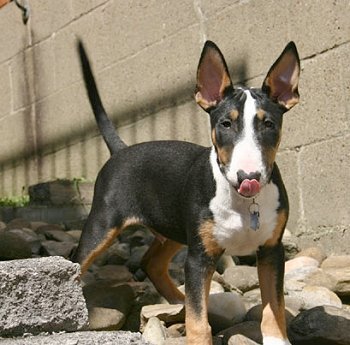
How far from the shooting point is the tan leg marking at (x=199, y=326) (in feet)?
10.6

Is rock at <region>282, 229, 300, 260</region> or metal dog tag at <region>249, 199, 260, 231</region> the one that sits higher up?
metal dog tag at <region>249, 199, 260, 231</region>

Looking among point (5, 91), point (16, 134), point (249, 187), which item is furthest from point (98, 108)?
point (5, 91)

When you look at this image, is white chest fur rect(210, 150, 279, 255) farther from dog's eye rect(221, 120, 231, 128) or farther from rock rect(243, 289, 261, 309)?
rock rect(243, 289, 261, 309)

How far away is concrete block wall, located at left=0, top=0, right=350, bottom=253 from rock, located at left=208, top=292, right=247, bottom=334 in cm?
117

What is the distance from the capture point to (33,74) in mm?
7465

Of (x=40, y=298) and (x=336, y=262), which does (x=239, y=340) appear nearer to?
(x=40, y=298)

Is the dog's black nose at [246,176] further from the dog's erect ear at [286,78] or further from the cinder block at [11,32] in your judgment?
the cinder block at [11,32]

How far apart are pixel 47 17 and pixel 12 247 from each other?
10.5ft

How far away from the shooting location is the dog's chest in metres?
3.37

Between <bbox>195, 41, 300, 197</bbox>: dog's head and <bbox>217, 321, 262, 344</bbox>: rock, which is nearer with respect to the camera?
<bbox>195, 41, 300, 197</bbox>: dog's head

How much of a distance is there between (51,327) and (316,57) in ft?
9.32

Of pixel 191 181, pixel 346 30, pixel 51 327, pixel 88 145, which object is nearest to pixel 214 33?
pixel 346 30

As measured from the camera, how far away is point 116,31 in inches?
254

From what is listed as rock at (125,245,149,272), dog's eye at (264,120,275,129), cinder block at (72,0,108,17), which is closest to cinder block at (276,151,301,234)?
rock at (125,245,149,272)
